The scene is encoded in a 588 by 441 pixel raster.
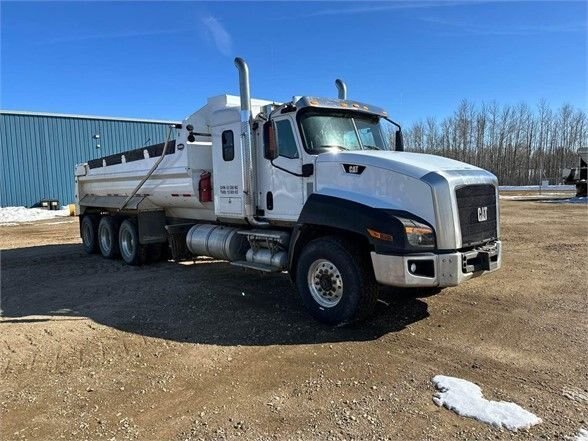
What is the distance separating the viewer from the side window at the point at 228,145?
24.3 ft

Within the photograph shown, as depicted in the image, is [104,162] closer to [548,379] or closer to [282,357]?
[282,357]

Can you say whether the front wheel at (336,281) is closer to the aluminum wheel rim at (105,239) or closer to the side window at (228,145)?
the side window at (228,145)

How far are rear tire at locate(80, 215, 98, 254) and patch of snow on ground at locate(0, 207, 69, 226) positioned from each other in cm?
1404

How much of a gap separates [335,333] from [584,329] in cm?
288

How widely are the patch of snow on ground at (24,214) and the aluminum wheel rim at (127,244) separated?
1642 cm

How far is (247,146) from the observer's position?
23.0ft

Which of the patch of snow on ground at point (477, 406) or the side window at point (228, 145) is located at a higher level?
the side window at point (228, 145)

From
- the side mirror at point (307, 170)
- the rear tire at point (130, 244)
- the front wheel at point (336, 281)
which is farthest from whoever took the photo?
the rear tire at point (130, 244)

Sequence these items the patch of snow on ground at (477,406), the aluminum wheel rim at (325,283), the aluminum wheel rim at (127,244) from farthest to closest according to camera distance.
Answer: the aluminum wheel rim at (127,244), the aluminum wheel rim at (325,283), the patch of snow on ground at (477,406)

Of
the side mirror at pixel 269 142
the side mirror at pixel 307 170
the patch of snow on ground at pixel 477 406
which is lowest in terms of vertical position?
the patch of snow on ground at pixel 477 406

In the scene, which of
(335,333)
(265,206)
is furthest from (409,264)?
(265,206)

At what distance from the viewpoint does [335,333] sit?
535 centimetres

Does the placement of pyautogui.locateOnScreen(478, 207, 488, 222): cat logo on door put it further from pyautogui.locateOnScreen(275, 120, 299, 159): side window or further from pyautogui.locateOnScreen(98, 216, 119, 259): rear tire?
pyautogui.locateOnScreen(98, 216, 119, 259): rear tire

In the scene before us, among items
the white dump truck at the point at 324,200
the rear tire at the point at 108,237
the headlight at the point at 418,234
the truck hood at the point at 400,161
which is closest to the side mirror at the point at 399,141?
the white dump truck at the point at 324,200
